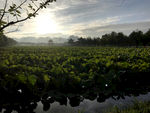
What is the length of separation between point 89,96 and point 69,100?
719mm

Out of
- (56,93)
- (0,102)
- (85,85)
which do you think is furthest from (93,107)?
(0,102)

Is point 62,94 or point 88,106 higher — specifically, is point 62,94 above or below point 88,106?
above

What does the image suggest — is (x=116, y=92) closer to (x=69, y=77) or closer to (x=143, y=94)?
(x=143, y=94)

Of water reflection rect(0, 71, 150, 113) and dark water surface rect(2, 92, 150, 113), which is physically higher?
water reflection rect(0, 71, 150, 113)

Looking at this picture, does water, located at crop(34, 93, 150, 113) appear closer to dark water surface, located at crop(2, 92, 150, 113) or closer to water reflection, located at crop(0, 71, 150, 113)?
dark water surface, located at crop(2, 92, 150, 113)

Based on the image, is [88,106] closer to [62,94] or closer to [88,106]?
[88,106]

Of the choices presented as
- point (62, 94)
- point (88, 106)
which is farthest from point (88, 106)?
point (62, 94)

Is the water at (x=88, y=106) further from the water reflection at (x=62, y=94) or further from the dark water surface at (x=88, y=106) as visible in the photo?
the water reflection at (x=62, y=94)

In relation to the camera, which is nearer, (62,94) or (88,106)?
(88,106)

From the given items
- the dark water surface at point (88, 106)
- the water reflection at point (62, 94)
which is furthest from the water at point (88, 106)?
the water reflection at point (62, 94)

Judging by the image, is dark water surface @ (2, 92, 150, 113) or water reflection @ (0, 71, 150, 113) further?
water reflection @ (0, 71, 150, 113)

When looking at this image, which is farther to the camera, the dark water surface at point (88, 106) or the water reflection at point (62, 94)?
the water reflection at point (62, 94)

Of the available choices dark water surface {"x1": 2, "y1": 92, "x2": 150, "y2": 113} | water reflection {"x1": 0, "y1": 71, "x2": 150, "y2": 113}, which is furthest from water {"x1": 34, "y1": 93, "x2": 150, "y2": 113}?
water reflection {"x1": 0, "y1": 71, "x2": 150, "y2": 113}

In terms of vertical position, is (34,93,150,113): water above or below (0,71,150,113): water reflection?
below
